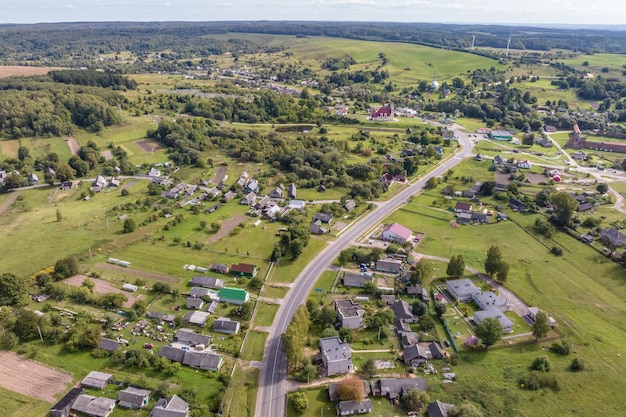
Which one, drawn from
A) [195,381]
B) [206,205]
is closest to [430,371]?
[195,381]

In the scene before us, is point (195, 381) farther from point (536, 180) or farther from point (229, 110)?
point (229, 110)

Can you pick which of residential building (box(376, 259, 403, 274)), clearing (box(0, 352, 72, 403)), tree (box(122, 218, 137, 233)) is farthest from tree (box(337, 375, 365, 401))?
tree (box(122, 218, 137, 233))

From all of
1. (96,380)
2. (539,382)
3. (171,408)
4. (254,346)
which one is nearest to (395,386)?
(539,382)

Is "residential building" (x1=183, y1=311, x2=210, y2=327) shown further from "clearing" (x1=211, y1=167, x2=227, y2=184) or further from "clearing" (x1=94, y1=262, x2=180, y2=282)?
"clearing" (x1=211, y1=167, x2=227, y2=184)

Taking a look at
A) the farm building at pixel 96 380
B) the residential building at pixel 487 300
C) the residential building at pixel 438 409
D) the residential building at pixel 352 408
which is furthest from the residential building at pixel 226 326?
the residential building at pixel 487 300

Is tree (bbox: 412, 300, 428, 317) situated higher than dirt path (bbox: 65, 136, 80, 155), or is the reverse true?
dirt path (bbox: 65, 136, 80, 155)

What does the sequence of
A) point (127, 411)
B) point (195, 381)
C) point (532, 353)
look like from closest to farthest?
point (127, 411) < point (195, 381) < point (532, 353)

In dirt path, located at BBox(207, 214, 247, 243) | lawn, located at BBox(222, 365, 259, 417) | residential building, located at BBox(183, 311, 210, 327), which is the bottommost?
lawn, located at BBox(222, 365, 259, 417)
